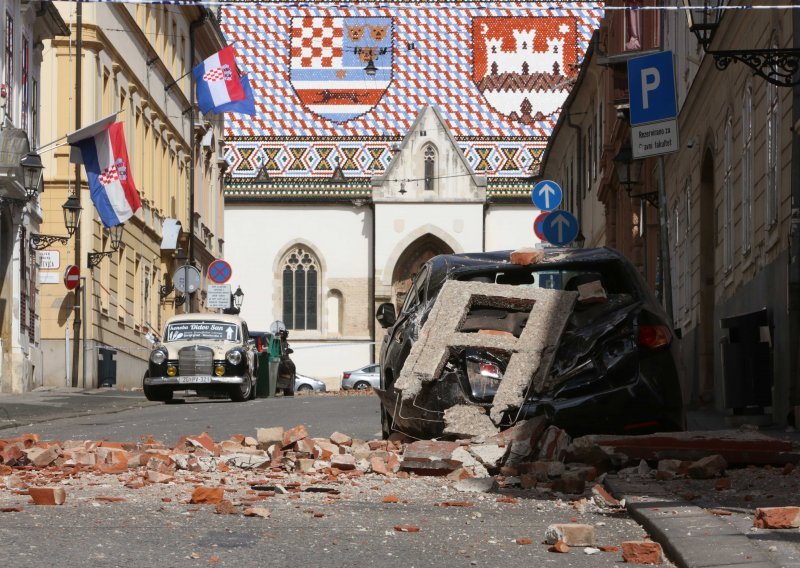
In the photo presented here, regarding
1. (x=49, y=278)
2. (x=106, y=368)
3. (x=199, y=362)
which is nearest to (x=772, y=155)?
(x=199, y=362)

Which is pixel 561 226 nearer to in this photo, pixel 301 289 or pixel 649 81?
pixel 649 81

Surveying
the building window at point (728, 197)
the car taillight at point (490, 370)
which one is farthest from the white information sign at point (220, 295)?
the car taillight at point (490, 370)

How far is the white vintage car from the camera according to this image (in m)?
29.0

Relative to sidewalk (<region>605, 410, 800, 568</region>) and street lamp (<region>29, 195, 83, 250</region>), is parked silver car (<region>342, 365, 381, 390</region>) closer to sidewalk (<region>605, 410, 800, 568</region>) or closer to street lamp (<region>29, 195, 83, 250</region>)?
street lamp (<region>29, 195, 83, 250</region>)

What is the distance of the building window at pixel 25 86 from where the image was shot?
104ft

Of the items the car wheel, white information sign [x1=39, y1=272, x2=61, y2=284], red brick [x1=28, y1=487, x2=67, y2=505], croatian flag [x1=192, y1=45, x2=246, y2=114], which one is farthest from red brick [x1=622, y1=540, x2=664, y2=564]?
croatian flag [x1=192, y1=45, x2=246, y2=114]

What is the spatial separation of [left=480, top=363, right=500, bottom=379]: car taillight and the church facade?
6121 cm

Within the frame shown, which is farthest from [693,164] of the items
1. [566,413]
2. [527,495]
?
[527,495]

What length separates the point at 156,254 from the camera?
48000 mm


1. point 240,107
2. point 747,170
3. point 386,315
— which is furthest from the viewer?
point 240,107

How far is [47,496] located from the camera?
8.34 metres

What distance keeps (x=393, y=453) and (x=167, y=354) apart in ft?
61.6

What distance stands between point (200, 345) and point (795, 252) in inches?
591

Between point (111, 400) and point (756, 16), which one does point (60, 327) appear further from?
point (756, 16)
